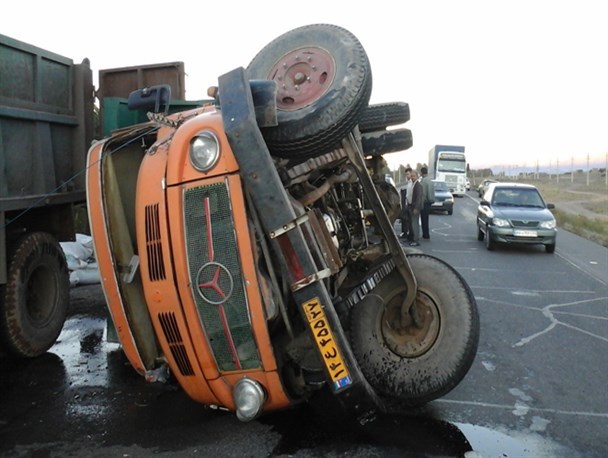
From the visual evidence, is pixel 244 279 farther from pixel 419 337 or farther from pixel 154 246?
pixel 419 337

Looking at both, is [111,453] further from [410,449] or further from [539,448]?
[539,448]

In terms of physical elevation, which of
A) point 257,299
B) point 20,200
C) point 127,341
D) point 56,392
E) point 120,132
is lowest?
point 56,392

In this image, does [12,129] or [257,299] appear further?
[12,129]

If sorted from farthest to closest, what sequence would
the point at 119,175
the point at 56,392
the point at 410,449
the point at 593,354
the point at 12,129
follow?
the point at 593,354 < the point at 12,129 < the point at 56,392 < the point at 119,175 < the point at 410,449

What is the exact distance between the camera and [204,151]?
3.33m

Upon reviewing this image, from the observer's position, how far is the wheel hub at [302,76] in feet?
11.7

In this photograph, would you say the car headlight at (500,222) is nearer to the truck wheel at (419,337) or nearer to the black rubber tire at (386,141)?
the black rubber tire at (386,141)

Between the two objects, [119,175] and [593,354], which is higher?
[119,175]

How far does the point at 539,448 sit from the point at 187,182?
2.63 meters

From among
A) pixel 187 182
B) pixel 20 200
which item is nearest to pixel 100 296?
pixel 20 200

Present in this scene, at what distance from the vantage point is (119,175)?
390 centimetres

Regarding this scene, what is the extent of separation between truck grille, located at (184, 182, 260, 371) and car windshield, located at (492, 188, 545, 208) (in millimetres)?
12185

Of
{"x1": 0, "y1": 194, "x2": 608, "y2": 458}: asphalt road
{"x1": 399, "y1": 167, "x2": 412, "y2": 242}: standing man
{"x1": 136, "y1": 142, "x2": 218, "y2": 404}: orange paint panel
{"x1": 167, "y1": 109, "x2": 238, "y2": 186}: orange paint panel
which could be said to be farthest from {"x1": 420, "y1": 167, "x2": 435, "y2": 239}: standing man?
{"x1": 136, "y1": 142, "x2": 218, "y2": 404}: orange paint panel

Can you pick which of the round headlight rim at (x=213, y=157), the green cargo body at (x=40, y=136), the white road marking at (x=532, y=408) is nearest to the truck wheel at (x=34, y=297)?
the green cargo body at (x=40, y=136)
